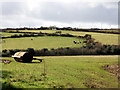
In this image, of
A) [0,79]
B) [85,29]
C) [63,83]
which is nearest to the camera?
[0,79]

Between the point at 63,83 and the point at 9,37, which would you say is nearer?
the point at 63,83

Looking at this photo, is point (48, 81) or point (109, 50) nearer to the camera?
point (48, 81)

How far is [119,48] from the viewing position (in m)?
59.1

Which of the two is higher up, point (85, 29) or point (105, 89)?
point (85, 29)

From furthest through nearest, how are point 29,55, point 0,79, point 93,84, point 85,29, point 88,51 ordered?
point 85,29 → point 88,51 → point 29,55 → point 93,84 → point 0,79

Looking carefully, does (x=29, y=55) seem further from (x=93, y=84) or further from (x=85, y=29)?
(x=85, y=29)

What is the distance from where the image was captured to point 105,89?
16.3 meters

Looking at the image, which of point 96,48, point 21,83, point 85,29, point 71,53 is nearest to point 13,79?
point 21,83

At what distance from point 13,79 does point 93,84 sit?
27.1ft

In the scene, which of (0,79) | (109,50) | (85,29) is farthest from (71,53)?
(85,29)

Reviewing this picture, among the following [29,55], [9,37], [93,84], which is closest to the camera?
[93,84]

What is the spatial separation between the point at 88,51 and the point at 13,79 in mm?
44438

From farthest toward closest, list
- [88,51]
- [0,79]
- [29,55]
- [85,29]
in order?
[85,29] < [88,51] < [29,55] < [0,79]

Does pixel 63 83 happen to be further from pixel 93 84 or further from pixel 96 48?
pixel 96 48
